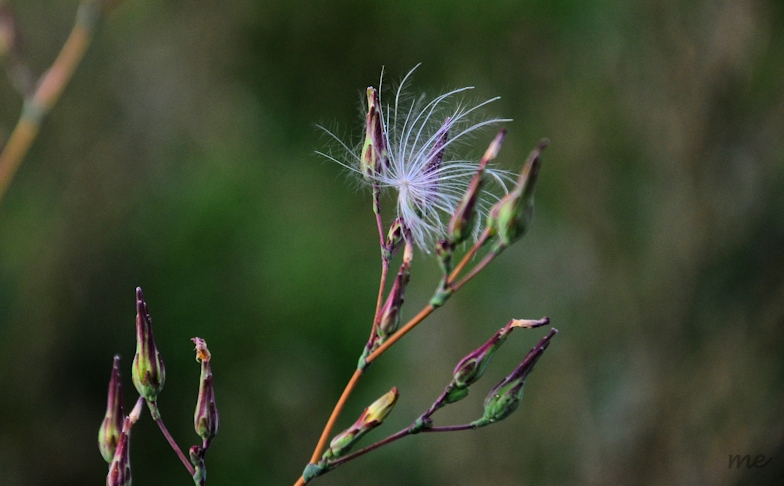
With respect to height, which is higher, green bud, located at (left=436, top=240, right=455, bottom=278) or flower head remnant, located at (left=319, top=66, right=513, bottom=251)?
flower head remnant, located at (left=319, top=66, right=513, bottom=251)

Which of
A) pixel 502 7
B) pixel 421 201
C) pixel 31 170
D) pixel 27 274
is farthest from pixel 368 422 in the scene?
pixel 502 7

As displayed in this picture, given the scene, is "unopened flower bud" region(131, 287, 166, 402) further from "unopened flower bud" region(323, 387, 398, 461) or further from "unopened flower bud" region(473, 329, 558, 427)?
"unopened flower bud" region(473, 329, 558, 427)

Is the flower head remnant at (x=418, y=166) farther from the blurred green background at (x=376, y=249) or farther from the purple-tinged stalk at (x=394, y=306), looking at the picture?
the blurred green background at (x=376, y=249)

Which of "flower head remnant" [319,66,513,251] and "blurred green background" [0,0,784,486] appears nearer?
"flower head remnant" [319,66,513,251]

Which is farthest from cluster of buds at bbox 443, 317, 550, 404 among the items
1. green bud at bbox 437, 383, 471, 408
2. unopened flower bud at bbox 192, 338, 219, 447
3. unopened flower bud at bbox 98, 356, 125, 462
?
unopened flower bud at bbox 98, 356, 125, 462

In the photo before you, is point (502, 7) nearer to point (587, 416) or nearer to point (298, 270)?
point (298, 270)

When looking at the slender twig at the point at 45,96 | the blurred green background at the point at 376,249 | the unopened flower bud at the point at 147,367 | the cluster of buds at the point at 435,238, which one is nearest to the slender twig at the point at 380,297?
the cluster of buds at the point at 435,238
